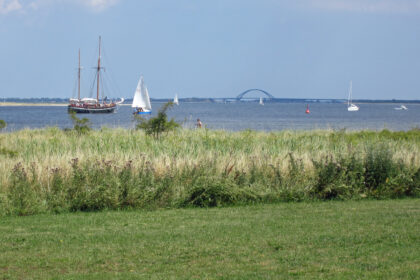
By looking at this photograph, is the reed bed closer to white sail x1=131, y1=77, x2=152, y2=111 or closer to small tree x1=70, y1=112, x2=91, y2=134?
small tree x1=70, y1=112, x2=91, y2=134

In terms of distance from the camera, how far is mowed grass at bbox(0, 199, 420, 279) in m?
5.95

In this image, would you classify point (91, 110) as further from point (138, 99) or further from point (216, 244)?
point (216, 244)

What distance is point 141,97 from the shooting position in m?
76.2

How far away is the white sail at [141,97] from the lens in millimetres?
74625

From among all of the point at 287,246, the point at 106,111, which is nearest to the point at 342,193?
the point at 287,246

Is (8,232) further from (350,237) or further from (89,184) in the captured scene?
(350,237)

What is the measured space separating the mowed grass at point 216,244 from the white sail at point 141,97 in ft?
216

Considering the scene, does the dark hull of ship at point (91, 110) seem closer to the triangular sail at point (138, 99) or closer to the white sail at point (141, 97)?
the triangular sail at point (138, 99)

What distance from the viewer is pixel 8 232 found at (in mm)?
8062

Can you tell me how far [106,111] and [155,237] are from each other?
313 feet

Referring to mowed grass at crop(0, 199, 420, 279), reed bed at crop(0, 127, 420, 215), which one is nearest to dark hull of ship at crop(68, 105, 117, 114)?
reed bed at crop(0, 127, 420, 215)

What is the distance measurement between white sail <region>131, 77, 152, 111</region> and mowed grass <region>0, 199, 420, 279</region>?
6571cm

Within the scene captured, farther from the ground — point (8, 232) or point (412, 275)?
point (412, 275)

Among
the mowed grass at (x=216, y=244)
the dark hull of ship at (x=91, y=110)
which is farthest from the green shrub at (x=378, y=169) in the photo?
the dark hull of ship at (x=91, y=110)
